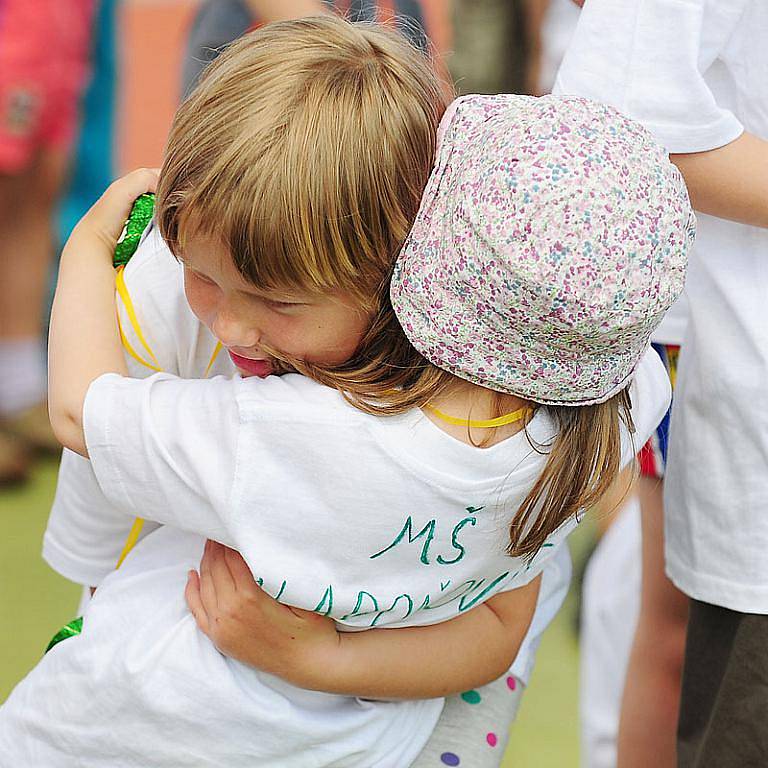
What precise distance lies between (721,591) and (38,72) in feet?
7.00

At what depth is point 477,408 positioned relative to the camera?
0.94m

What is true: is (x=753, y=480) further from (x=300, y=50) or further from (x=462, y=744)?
(x=300, y=50)

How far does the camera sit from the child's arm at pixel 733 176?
1082 mm

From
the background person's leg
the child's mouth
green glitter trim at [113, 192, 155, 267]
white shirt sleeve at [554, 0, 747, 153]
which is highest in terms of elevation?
white shirt sleeve at [554, 0, 747, 153]

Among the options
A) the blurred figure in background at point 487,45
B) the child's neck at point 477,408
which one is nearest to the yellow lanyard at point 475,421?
the child's neck at point 477,408

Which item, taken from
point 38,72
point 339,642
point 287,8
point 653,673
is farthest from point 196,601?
point 38,72

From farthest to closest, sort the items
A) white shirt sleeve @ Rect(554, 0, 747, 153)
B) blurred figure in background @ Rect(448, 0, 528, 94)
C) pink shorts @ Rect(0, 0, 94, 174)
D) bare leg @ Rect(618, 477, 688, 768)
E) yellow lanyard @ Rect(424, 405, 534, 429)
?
blurred figure in background @ Rect(448, 0, 528, 94) < pink shorts @ Rect(0, 0, 94, 174) < bare leg @ Rect(618, 477, 688, 768) < white shirt sleeve @ Rect(554, 0, 747, 153) < yellow lanyard @ Rect(424, 405, 534, 429)

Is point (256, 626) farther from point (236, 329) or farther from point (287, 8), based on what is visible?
point (287, 8)

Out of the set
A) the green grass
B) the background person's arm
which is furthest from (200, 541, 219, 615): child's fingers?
the green grass

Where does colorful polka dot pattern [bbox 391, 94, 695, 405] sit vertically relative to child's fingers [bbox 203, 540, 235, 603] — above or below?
above

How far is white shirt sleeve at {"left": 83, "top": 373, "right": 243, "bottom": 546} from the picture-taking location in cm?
91

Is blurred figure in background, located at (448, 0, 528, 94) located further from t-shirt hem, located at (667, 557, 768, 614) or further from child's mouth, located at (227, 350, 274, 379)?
child's mouth, located at (227, 350, 274, 379)

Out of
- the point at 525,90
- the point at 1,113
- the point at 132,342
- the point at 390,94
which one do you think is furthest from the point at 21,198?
the point at 390,94

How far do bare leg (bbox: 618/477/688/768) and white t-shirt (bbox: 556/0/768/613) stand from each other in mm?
309
